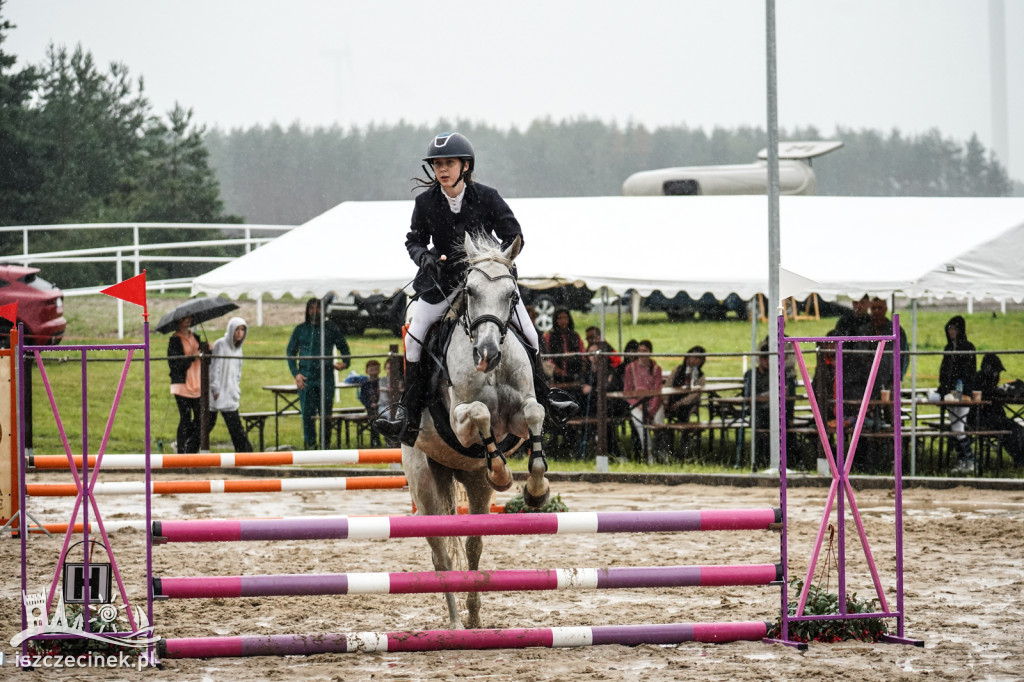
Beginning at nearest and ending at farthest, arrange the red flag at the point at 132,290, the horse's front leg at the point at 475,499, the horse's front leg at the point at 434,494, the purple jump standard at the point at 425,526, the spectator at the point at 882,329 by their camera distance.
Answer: the purple jump standard at the point at 425,526 → the red flag at the point at 132,290 → the horse's front leg at the point at 434,494 → the horse's front leg at the point at 475,499 → the spectator at the point at 882,329

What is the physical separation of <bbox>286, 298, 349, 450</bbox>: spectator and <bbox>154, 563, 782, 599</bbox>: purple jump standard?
8721mm

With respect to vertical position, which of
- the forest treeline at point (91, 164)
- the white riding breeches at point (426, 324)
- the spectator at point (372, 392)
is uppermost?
the forest treeline at point (91, 164)

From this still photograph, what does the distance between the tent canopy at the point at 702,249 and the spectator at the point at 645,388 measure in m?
0.91

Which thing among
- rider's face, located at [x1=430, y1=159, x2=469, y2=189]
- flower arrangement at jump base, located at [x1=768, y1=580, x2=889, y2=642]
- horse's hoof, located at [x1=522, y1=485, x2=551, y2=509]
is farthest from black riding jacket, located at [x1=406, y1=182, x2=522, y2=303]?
flower arrangement at jump base, located at [x1=768, y1=580, x2=889, y2=642]

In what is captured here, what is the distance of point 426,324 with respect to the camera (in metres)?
6.20

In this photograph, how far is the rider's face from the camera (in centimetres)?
600

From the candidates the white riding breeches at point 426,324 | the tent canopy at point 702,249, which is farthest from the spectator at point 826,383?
the white riding breeches at point 426,324

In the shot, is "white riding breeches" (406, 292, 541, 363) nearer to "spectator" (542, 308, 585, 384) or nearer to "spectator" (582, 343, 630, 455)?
"spectator" (582, 343, 630, 455)

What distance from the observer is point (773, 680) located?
5035 mm

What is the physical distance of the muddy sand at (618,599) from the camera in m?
5.36

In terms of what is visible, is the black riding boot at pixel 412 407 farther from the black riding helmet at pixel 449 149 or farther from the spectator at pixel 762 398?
the spectator at pixel 762 398

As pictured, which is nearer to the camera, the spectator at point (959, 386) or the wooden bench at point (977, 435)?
the wooden bench at point (977, 435)

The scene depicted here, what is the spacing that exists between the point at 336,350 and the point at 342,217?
2.19 m

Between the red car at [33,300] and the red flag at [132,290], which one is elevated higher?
the red car at [33,300]
